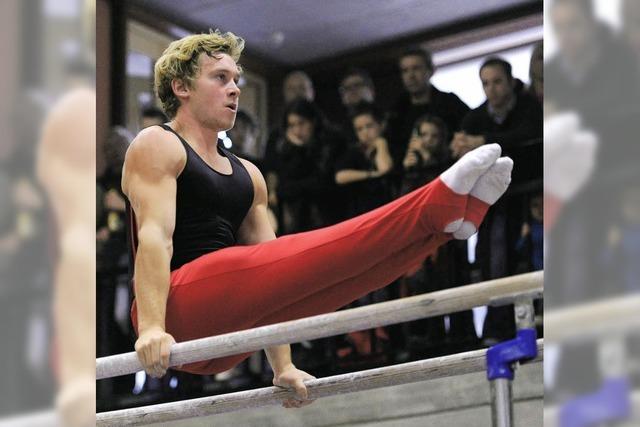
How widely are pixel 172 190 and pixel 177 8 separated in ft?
10.2

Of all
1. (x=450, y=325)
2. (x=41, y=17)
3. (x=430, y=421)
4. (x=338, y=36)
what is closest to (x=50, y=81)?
(x=41, y=17)

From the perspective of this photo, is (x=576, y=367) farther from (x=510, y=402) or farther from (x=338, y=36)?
(x=338, y=36)

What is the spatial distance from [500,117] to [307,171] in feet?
2.80

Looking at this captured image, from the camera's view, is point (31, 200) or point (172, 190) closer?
point (31, 200)

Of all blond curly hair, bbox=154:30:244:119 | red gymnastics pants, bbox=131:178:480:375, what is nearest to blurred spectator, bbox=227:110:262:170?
blond curly hair, bbox=154:30:244:119

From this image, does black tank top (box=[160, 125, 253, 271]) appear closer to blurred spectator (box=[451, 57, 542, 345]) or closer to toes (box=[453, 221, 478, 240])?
toes (box=[453, 221, 478, 240])

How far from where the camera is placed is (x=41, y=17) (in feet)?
1.29

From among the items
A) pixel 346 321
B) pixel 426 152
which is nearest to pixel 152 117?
pixel 426 152

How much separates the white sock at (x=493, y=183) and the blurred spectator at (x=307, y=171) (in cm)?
217

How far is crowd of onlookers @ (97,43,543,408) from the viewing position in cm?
386

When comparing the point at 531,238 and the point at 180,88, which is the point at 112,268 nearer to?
the point at 531,238

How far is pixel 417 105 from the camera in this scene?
165 inches

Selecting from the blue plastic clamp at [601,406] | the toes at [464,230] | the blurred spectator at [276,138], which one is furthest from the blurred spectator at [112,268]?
the blue plastic clamp at [601,406]

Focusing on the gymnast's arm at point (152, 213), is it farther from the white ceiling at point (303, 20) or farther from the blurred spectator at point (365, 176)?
the white ceiling at point (303, 20)
